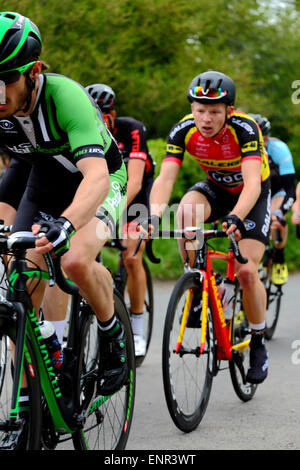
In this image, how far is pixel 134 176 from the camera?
665 cm

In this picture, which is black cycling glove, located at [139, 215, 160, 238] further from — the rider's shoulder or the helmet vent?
the helmet vent

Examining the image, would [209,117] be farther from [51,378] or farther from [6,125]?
[51,378]

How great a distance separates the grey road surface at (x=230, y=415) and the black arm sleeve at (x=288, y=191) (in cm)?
167

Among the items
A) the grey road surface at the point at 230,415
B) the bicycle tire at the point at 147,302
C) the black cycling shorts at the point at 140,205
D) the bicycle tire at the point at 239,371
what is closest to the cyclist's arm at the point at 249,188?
the bicycle tire at the point at 239,371

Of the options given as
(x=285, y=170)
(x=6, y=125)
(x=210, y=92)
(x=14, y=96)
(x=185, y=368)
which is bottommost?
(x=285, y=170)

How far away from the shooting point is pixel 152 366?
6.61 metres

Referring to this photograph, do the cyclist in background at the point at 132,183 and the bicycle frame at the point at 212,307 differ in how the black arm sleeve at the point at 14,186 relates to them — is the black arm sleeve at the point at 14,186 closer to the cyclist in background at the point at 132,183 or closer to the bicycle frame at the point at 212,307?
the cyclist in background at the point at 132,183

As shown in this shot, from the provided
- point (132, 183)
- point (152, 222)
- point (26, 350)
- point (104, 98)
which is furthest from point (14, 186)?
point (26, 350)

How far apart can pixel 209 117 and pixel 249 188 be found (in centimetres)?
59

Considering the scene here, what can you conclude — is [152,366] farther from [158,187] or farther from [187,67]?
[187,67]

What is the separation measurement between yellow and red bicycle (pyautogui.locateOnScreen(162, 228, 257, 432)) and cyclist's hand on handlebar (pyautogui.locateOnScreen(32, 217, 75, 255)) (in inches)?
65.9

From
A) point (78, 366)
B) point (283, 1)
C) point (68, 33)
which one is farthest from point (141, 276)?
point (283, 1)

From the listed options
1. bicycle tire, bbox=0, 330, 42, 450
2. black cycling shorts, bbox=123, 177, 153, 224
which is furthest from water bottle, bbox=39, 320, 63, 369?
black cycling shorts, bbox=123, 177, 153, 224

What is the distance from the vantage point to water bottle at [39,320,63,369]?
11.9 feet
